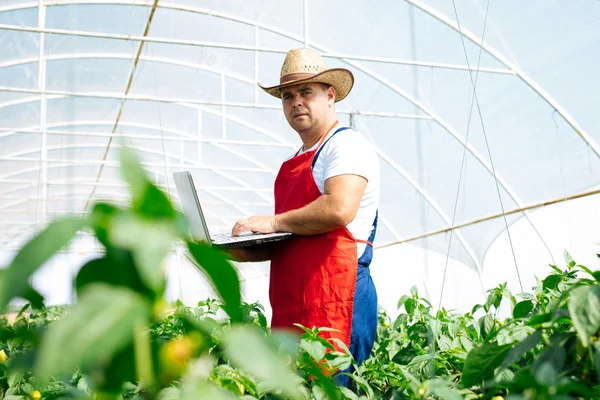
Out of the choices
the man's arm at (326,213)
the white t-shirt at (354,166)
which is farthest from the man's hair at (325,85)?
the man's arm at (326,213)

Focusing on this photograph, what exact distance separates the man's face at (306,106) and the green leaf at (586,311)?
1.80 metres

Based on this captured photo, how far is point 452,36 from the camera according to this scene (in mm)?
7945

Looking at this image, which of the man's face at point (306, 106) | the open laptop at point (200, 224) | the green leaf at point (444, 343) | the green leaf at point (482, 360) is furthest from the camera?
the man's face at point (306, 106)

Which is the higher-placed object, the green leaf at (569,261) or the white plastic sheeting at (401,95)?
the white plastic sheeting at (401,95)

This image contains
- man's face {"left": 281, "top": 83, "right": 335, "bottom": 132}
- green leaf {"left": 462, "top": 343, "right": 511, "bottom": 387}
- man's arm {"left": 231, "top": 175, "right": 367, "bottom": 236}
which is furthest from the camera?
man's face {"left": 281, "top": 83, "right": 335, "bottom": 132}

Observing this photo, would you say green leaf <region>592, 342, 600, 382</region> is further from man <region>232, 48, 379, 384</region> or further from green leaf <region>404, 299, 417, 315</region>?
green leaf <region>404, 299, 417, 315</region>

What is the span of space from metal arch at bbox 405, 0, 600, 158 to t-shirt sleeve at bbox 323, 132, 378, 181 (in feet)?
18.5

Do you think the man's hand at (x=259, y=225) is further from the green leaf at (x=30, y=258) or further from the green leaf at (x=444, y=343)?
the green leaf at (x=30, y=258)

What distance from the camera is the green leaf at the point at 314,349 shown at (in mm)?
1207

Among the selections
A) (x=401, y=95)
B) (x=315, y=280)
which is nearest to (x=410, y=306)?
(x=315, y=280)

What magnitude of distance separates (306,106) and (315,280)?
693mm

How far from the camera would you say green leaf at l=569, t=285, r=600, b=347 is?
2.45 feet

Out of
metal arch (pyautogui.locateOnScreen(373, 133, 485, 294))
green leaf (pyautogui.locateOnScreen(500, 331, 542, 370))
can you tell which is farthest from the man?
metal arch (pyautogui.locateOnScreen(373, 133, 485, 294))

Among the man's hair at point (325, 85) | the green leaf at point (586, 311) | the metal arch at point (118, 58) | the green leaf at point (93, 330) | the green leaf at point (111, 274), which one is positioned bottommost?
the green leaf at point (586, 311)
